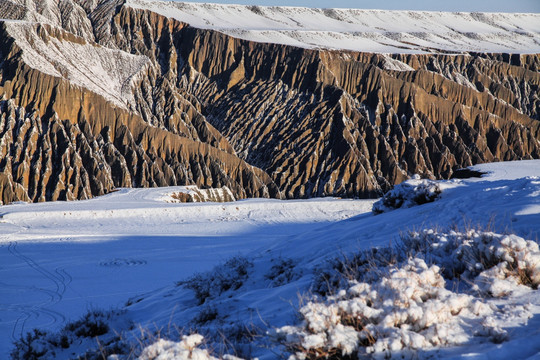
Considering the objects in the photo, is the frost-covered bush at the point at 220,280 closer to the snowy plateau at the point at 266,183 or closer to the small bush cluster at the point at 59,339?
the snowy plateau at the point at 266,183

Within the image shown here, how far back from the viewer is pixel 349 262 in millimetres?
6035

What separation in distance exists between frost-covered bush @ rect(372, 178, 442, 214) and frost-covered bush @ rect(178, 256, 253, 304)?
415cm

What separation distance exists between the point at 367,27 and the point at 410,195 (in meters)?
95.4

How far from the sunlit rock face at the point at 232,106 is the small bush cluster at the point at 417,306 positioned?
41697 millimetres

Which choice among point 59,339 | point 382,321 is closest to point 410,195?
point 382,321

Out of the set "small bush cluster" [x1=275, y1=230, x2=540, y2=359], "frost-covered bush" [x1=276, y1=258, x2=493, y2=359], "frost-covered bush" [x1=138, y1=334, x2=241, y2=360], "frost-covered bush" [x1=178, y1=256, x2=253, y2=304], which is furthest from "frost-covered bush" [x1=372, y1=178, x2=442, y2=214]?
"frost-covered bush" [x1=138, y1=334, x2=241, y2=360]

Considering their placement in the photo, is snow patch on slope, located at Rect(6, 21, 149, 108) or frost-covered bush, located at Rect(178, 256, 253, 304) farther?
snow patch on slope, located at Rect(6, 21, 149, 108)

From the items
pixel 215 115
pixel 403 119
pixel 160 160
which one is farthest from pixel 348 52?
pixel 160 160

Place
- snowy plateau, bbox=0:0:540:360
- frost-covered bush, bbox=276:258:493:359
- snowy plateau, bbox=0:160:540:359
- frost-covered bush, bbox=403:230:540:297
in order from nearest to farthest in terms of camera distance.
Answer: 1. frost-covered bush, bbox=276:258:493:359
2. snowy plateau, bbox=0:160:540:359
3. snowy plateau, bbox=0:0:540:360
4. frost-covered bush, bbox=403:230:540:297

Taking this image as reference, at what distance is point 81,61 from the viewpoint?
57.6m

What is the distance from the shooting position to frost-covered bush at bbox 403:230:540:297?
460cm

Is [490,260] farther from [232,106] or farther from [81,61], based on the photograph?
[232,106]

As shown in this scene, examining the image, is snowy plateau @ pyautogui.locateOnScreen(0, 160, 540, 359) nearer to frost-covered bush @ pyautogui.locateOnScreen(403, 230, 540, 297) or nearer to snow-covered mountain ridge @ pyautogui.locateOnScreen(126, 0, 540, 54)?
frost-covered bush @ pyautogui.locateOnScreen(403, 230, 540, 297)

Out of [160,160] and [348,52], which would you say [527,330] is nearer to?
[160,160]
